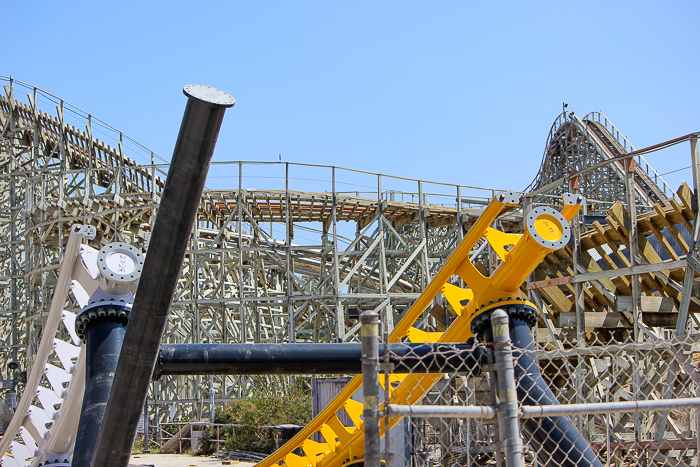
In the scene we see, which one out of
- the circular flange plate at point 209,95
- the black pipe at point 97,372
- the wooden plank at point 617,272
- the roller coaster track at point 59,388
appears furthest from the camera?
the wooden plank at point 617,272

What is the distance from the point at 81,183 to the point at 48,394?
16.9 meters

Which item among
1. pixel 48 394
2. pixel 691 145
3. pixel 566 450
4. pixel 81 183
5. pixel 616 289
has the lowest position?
pixel 566 450

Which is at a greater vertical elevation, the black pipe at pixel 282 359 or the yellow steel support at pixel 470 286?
the yellow steel support at pixel 470 286

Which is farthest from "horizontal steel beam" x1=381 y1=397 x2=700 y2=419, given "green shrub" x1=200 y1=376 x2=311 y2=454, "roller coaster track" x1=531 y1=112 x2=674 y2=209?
"roller coaster track" x1=531 y1=112 x2=674 y2=209

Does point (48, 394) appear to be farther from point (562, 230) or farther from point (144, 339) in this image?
point (562, 230)

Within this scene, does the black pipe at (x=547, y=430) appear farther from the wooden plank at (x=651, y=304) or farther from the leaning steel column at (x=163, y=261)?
the wooden plank at (x=651, y=304)

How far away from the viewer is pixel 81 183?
813 inches

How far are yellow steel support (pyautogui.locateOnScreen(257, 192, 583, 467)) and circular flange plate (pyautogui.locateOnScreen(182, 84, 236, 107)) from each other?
170 centimetres

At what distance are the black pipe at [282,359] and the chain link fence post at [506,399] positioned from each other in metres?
0.33

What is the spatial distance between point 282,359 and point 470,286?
151 centimetres

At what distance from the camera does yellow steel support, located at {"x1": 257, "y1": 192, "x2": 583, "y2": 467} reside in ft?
12.4

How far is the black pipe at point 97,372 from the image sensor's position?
3.20m

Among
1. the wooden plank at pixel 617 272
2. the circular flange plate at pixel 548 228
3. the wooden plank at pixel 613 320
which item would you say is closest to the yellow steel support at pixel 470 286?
the circular flange plate at pixel 548 228

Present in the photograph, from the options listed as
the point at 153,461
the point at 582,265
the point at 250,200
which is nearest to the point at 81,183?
the point at 250,200
